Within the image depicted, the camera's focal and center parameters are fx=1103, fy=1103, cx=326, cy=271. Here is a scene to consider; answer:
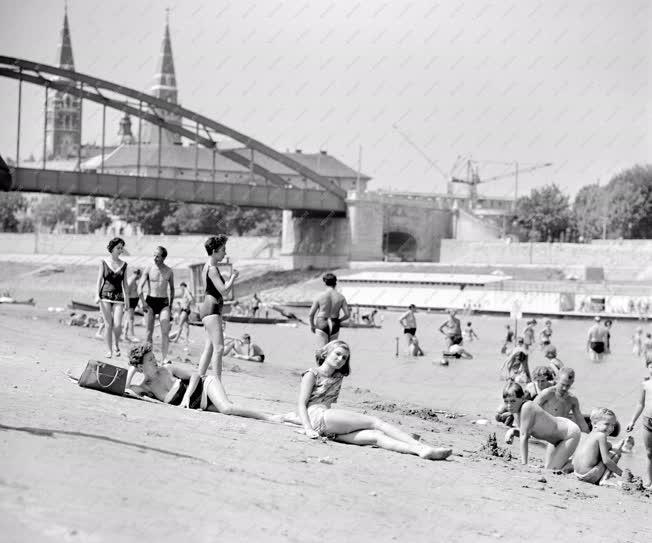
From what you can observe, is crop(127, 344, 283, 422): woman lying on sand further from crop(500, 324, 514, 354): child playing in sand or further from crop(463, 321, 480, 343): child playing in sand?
crop(463, 321, 480, 343): child playing in sand

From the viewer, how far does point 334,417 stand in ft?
30.3

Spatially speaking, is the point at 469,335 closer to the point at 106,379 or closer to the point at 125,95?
the point at 106,379

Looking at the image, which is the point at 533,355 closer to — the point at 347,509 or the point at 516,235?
the point at 347,509

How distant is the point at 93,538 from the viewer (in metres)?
5.39

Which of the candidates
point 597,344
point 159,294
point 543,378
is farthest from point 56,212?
point 543,378

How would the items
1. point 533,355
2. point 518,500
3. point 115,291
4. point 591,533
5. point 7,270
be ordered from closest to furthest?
point 591,533 < point 518,500 < point 115,291 < point 533,355 < point 7,270

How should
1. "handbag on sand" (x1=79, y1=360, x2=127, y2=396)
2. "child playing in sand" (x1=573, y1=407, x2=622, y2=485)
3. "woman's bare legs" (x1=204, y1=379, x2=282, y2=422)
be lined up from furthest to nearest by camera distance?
"handbag on sand" (x1=79, y1=360, x2=127, y2=396), "woman's bare legs" (x1=204, y1=379, x2=282, y2=422), "child playing in sand" (x1=573, y1=407, x2=622, y2=485)

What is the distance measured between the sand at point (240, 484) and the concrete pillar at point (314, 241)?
A: 251ft

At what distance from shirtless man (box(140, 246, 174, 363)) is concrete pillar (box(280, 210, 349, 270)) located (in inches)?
2871

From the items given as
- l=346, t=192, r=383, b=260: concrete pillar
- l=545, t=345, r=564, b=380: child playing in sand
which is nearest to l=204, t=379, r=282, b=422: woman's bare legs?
l=545, t=345, r=564, b=380: child playing in sand

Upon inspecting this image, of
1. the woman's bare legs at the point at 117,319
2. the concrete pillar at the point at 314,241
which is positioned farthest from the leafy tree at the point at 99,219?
the woman's bare legs at the point at 117,319

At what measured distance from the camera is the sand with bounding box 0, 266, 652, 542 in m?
5.90

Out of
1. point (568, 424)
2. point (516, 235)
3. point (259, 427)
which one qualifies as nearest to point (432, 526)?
point (259, 427)

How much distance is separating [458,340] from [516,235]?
85591mm
